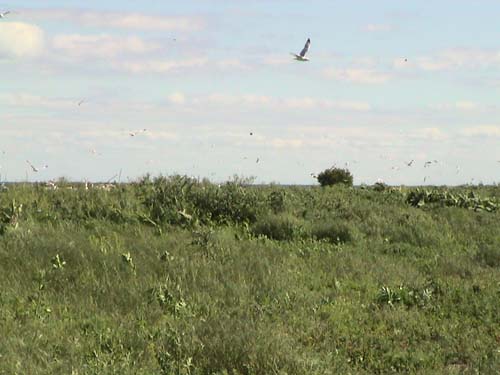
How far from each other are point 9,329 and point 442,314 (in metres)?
5.47

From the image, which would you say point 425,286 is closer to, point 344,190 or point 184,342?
point 184,342

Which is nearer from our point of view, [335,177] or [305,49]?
[305,49]

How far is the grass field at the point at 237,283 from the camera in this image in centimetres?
749

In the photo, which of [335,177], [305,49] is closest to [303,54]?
[305,49]

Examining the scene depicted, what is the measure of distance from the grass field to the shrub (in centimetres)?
600

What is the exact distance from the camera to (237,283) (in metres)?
10.3

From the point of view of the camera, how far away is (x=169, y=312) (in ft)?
29.6

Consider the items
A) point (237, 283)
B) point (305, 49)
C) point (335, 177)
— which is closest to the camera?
point (237, 283)

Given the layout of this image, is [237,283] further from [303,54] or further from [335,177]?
[335,177]

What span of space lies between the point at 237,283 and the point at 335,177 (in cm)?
1347

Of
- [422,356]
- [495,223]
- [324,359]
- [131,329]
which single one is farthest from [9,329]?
[495,223]

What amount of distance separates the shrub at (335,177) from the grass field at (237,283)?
5998 millimetres

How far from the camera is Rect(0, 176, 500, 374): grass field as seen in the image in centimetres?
749

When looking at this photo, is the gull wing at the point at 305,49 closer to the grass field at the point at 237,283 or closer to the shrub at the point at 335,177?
the grass field at the point at 237,283
